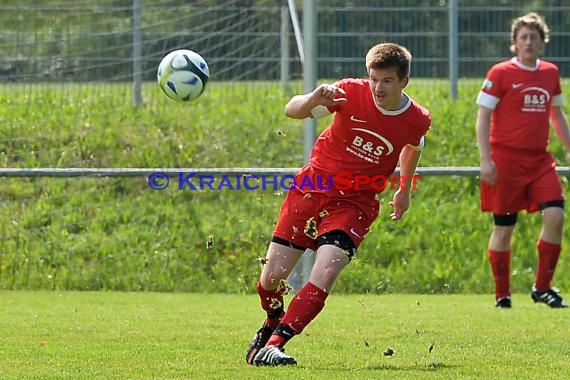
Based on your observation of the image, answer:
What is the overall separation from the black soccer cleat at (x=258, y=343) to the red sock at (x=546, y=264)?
3.67m

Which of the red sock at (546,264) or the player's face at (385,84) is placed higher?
the player's face at (385,84)

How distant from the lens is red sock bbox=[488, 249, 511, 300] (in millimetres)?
10391

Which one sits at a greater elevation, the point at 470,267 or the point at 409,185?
the point at 409,185

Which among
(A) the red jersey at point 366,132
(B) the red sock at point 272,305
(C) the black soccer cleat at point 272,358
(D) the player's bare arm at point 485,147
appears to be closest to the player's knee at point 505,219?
(D) the player's bare arm at point 485,147

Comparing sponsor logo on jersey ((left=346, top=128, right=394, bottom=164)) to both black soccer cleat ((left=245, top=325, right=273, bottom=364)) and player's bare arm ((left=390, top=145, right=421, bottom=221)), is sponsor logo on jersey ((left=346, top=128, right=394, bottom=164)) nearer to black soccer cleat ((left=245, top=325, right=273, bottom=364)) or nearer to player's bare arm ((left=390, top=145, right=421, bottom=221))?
player's bare arm ((left=390, top=145, right=421, bottom=221))

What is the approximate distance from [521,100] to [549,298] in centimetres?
155

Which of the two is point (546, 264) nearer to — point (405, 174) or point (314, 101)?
point (405, 174)

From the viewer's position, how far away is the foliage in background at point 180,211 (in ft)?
39.4

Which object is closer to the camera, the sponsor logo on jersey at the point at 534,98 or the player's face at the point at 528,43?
the player's face at the point at 528,43

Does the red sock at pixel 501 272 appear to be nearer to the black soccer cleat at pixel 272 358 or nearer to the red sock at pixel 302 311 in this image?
the red sock at pixel 302 311

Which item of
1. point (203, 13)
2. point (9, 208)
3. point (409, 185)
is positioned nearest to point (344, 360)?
point (409, 185)

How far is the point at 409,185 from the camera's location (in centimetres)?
759

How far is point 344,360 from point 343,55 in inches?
290

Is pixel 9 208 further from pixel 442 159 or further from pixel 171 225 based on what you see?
pixel 442 159
